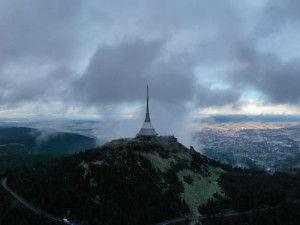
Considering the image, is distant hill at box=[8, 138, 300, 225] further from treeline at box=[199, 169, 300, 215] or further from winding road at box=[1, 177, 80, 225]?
winding road at box=[1, 177, 80, 225]

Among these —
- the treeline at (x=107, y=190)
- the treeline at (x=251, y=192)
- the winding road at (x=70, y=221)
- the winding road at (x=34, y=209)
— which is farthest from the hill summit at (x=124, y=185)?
the treeline at (x=251, y=192)

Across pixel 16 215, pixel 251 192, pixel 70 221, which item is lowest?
pixel 251 192

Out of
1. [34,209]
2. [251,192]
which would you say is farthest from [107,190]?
[251,192]

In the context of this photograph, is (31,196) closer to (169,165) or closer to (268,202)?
(169,165)

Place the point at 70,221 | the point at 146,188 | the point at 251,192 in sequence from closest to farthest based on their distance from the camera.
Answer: the point at 70,221
the point at 146,188
the point at 251,192

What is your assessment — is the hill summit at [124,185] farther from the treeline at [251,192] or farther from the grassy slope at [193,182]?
the treeline at [251,192]

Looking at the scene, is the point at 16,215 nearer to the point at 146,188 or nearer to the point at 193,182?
the point at 146,188

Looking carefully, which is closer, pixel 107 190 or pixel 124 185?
pixel 107 190

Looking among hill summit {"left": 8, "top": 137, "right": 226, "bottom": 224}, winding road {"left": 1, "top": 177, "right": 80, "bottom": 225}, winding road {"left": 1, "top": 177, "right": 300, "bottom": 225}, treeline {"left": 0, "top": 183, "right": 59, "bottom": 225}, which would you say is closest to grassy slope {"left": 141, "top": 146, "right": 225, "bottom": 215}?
hill summit {"left": 8, "top": 137, "right": 226, "bottom": 224}
